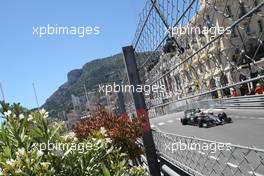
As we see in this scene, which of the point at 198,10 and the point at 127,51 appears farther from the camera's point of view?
the point at 127,51

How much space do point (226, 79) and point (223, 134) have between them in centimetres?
1807

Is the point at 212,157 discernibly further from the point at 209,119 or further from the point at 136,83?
the point at 209,119

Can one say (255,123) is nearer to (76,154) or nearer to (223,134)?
(223,134)

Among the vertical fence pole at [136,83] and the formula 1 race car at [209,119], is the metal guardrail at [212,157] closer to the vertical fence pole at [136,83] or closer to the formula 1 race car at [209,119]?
the vertical fence pole at [136,83]

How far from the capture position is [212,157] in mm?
6273

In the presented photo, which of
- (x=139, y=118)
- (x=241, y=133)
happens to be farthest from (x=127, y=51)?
(x=241, y=133)

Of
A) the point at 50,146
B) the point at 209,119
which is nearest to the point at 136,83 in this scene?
the point at 50,146

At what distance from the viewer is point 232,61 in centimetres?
448

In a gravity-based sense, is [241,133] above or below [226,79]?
below

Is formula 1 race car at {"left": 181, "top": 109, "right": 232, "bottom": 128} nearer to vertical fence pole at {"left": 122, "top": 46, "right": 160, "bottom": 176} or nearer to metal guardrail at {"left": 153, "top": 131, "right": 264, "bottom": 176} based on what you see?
vertical fence pole at {"left": 122, "top": 46, "right": 160, "bottom": 176}

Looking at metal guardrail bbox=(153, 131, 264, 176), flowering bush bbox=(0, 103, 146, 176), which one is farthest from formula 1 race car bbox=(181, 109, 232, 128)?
flowering bush bbox=(0, 103, 146, 176)

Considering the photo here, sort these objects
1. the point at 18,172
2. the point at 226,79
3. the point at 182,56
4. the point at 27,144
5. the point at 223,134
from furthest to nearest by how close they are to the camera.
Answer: the point at 223,134
the point at 182,56
the point at 226,79
the point at 27,144
the point at 18,172

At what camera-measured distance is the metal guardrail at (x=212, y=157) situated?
5.05m

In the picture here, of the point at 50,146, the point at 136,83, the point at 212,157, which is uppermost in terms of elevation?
the point at 136,83
